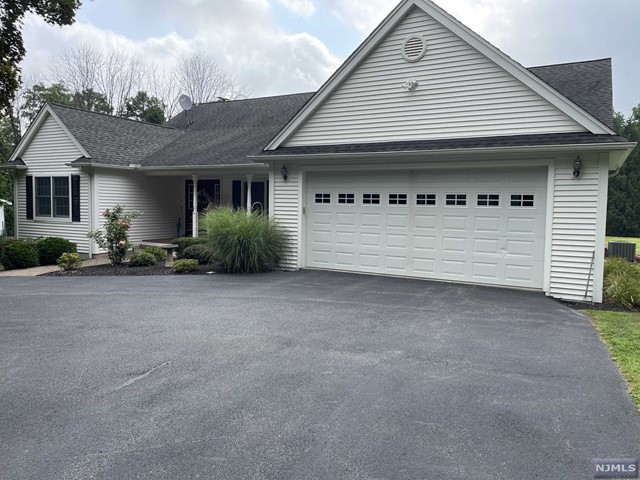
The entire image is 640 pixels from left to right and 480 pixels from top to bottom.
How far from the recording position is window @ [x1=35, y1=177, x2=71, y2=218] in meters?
16.6

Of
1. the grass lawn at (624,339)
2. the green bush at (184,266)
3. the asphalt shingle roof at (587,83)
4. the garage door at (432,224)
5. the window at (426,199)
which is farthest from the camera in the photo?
the green bush at (184,266)

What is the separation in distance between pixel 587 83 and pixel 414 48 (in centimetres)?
395

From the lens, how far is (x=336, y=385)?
475cm

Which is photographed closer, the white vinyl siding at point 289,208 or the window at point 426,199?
the window at point 426,199

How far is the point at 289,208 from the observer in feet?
41.1

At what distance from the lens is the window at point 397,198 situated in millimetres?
11234

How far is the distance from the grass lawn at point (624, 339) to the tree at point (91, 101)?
37506 millimetres

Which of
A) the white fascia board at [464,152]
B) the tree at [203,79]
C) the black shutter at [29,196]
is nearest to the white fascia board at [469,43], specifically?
the white fascia board at [464,152]

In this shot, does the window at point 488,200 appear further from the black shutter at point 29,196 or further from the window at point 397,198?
the black shutter at point 29,196

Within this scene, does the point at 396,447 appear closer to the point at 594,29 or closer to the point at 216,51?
A: the point at 594,29

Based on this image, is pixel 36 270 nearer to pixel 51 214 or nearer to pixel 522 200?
pixel 51 214

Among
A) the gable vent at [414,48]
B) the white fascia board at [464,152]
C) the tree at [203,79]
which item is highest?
the tree at [203,79]

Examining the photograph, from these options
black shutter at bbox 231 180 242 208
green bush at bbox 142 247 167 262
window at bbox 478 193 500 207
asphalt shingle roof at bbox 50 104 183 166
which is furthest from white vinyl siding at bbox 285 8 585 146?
asphalt shingle roof at bbox 50 104 183 166

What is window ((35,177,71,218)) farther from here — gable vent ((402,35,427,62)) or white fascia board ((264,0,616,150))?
gable vent ((402,35,427,62))
